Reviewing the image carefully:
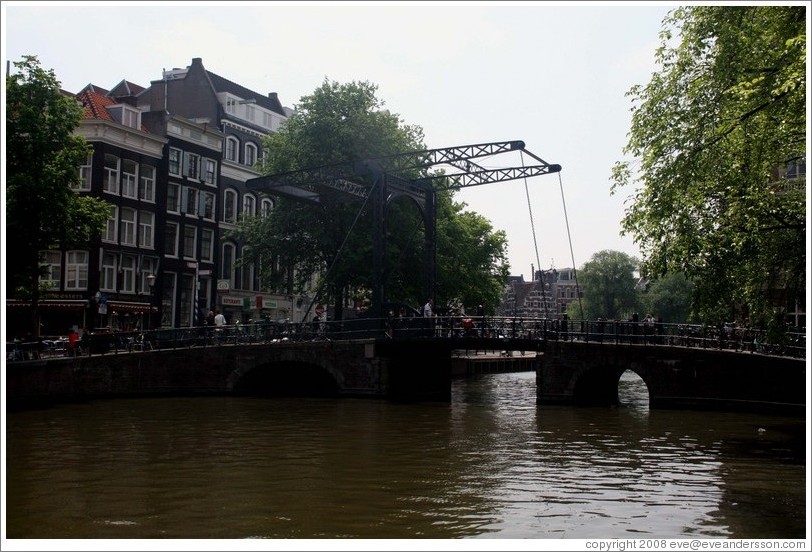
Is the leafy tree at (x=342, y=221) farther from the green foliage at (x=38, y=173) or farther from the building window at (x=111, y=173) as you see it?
the green foliage at (x=38, y=173)

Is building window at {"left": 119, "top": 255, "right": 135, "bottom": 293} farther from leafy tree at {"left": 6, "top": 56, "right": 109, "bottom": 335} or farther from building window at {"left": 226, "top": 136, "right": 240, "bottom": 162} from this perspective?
leafy tree at {"left": 6, "top": 56, "right": 109, "bottom": 335}

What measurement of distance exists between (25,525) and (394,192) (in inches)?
882

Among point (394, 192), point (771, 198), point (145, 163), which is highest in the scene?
point (145, 163)

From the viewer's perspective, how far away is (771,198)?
63.7ft

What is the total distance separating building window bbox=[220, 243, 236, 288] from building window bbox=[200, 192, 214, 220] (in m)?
2.36

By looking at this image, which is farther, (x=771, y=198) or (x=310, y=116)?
(x=310, y=116)

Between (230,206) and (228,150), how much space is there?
10.1ft

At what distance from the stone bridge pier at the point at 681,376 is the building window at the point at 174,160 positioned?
74.6 feet

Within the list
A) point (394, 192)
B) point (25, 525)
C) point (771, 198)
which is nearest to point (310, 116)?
point (394, 192)

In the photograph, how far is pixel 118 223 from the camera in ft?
132

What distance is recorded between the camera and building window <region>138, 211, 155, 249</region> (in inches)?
1635

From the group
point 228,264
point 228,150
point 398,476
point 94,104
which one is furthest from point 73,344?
point 228,150

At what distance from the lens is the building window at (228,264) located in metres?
48.6

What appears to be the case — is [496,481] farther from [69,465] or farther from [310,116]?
[310,116]
